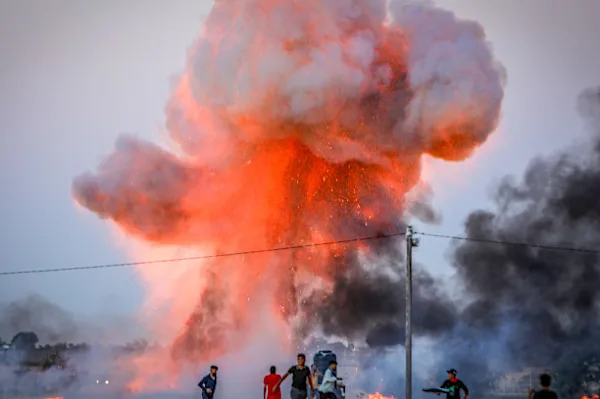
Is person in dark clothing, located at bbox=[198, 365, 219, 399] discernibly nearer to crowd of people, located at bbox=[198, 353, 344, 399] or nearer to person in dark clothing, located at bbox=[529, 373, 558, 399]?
crowd of people, located at bbox=[198, 353, 344, 399]

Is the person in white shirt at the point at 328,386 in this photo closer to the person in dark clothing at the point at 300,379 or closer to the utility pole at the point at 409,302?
the person in dark clothing at the point at 300,379

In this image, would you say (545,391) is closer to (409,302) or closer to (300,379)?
(300,379)


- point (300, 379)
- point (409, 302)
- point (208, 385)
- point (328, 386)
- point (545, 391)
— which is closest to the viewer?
point (545, 391)

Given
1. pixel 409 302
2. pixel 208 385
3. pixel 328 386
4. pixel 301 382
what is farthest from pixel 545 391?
pixel 409 302

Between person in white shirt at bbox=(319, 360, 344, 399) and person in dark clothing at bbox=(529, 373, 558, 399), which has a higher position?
person in white shirt at bbox=(319, 360, 344, 399)

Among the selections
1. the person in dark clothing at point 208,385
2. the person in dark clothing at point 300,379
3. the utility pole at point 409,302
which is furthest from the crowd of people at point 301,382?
the utility pole at point 409,302

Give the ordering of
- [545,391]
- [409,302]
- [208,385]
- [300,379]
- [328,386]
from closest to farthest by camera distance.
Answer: [545,391], [300,379], [328,386], [208,385], [409,302]

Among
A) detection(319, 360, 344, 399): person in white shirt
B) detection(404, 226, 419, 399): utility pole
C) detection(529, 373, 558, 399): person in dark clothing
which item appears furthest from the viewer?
detection(404, 226, 419, 399): utility pole

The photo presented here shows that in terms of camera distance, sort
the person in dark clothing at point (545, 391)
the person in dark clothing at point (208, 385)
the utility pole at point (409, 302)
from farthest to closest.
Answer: the utility pole at point (409, 302) < the person in dark clothing at point (208, 385) < the person in dark clothing at point (545, 391)

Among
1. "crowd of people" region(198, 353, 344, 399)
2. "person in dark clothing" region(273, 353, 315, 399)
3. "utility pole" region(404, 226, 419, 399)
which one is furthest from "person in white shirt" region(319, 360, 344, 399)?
"utility pole" region(404, 226, 419, 399)

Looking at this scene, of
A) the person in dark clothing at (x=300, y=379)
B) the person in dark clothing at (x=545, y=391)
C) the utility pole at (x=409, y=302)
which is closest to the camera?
the person in dark clothing at (x=545, y=391)

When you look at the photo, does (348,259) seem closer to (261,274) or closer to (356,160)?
(261,274)

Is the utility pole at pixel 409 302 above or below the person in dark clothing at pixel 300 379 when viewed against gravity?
above

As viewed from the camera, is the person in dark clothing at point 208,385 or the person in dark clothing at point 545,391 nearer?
the person in dark clothing at point 545,391
